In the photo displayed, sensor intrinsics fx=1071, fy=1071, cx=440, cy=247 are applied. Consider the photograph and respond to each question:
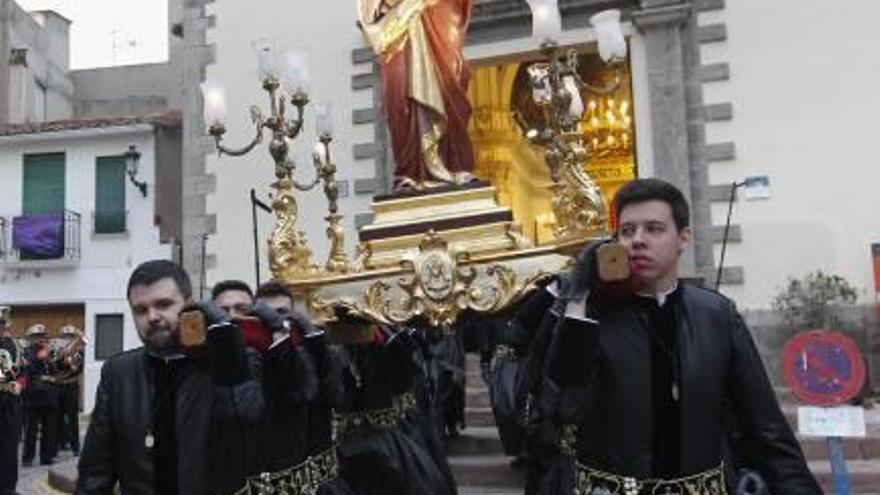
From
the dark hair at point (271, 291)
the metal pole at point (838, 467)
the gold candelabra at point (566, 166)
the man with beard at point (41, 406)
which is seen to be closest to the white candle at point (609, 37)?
the gold candelabra at point (566, 166)

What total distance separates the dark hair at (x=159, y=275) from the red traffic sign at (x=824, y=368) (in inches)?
127

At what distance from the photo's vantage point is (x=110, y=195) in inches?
823

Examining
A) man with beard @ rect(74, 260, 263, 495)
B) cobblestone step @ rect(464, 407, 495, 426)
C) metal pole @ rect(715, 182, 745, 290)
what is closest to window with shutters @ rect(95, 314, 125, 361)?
cobblestone step @ rect(464, 407, 495, 426)

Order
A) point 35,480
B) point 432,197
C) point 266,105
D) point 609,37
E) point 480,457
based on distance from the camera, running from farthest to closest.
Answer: point 266,105 → point 35,480 → point 480,457 → point 432,197 → point 609,37

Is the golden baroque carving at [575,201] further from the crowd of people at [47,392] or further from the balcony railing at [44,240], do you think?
the balcony railing at [44,240]

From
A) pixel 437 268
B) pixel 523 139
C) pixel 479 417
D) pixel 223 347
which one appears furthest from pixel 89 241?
pixel 223 347

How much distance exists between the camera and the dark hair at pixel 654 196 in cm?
311

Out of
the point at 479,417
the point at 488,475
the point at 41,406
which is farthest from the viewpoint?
the point at 41,406

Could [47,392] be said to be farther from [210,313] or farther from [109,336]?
[210,313]

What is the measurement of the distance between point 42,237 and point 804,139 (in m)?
15.1

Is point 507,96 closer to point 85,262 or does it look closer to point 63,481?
point 63,481

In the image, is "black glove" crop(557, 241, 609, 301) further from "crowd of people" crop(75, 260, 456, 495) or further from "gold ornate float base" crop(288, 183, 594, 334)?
"gold ornate float base" crop(288, 183, 594, 334)

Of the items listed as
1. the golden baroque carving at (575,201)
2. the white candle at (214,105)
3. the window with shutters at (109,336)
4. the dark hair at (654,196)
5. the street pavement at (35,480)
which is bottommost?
the street pavement at (35,480)

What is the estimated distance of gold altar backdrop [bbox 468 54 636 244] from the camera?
48.2 ft
